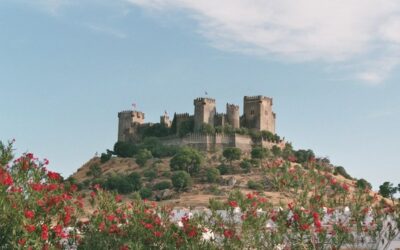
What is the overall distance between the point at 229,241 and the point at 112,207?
11.4 ft

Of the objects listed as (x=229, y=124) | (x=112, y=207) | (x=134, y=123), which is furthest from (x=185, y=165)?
(x=112, y=207)

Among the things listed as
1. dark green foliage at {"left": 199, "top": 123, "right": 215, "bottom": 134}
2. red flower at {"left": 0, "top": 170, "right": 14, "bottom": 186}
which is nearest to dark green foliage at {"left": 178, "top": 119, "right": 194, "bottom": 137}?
dark green foliage at {"left": 199, "top": 123, "right": 215, "bottom": 134}

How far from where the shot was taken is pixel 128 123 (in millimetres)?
100625

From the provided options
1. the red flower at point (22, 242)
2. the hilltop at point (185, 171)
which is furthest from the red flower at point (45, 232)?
the hilltop at point (185, 171)

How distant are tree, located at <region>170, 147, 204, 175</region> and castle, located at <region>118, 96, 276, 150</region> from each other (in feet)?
21.5

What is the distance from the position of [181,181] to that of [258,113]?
2154 centimetres

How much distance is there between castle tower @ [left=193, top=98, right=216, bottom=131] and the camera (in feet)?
304

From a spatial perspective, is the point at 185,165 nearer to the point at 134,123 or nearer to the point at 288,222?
the point at 134,123

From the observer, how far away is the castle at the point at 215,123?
90375mm

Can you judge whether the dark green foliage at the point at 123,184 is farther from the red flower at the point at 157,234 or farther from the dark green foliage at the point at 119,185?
the red flower at the point at 157,234

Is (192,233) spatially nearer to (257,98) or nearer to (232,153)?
(232,153)

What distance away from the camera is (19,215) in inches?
598

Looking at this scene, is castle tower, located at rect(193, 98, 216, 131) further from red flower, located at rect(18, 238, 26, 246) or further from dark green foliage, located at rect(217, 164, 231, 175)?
red flower, located at rect(18, 238, 26, 246)

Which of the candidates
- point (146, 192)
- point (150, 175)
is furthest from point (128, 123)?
point (146, 192)
